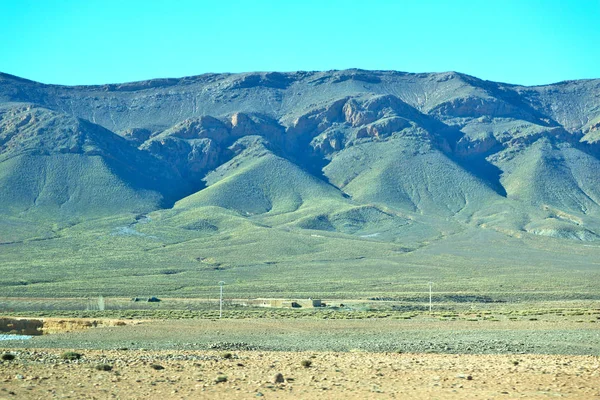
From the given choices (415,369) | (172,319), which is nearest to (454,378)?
(415,369)

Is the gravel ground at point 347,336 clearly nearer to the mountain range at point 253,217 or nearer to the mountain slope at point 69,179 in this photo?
the mountain range at point 253,217

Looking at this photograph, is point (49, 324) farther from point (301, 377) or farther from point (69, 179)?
point (69, 179)

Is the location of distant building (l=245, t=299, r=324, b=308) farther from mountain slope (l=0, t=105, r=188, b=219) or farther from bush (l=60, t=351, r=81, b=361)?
mountain slope (l=0, t=105, r=188, b=219)

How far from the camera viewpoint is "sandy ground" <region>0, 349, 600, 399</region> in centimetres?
1969

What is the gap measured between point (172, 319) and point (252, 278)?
178ft

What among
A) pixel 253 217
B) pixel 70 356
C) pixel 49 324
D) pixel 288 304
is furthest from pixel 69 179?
pixel 70 356

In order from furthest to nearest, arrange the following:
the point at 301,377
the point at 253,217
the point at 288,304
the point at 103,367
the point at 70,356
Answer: the point at 253,217
the point at 288,304
the point at 70,356
the point at 103,367
the point at 301,377

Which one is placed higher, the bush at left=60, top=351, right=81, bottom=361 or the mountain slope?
the mountain slope

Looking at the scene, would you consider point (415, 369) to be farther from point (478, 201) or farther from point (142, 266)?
point (478, 201)

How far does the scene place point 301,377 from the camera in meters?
22.3

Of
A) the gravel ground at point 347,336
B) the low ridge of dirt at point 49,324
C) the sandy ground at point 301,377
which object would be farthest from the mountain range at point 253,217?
the sandy ground at point 301,377

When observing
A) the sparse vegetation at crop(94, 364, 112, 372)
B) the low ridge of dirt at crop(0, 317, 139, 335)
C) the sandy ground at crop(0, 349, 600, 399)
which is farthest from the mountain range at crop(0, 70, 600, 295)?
the sparse vegetation at crop(94, 364, 112, 372)

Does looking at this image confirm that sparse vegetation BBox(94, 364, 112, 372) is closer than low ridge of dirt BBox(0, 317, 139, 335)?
Yes

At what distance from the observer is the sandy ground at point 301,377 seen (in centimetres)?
1969
